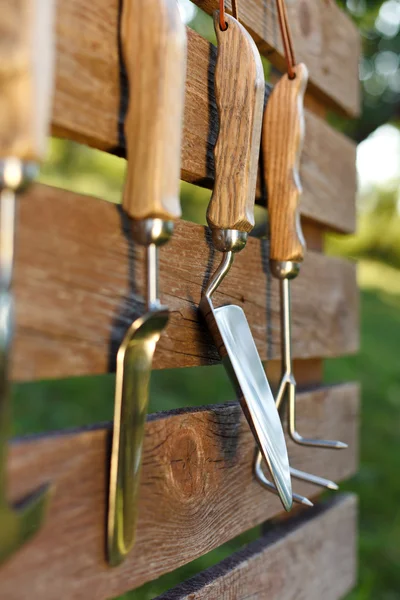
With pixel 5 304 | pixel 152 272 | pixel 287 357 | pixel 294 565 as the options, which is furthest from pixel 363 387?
pixel 5 304

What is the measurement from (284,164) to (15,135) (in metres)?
0.36

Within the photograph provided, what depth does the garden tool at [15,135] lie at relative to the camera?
32 cm

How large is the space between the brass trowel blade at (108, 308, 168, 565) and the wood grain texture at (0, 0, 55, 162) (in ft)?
0.42

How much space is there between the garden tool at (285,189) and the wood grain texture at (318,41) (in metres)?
0.07

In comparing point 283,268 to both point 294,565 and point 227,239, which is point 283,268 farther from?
point 294,565

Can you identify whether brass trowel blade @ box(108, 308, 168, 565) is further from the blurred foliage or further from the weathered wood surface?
the blurred foliage

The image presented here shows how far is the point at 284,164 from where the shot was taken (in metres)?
0.64

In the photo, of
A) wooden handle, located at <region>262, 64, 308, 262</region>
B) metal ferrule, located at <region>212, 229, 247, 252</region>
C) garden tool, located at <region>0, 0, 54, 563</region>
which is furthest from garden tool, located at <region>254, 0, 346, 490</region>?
garden tool, located at <region>0, 0, 54, 563</region>

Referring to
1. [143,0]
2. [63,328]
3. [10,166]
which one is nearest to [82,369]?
[63,328]

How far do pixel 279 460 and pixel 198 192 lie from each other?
1985mm

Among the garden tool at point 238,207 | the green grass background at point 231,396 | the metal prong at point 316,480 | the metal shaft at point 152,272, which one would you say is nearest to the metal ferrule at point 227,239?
the garden tool at point 238,207

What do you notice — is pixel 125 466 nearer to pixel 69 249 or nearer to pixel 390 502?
pixel 69 249

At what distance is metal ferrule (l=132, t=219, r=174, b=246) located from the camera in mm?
415

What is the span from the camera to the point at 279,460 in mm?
514
